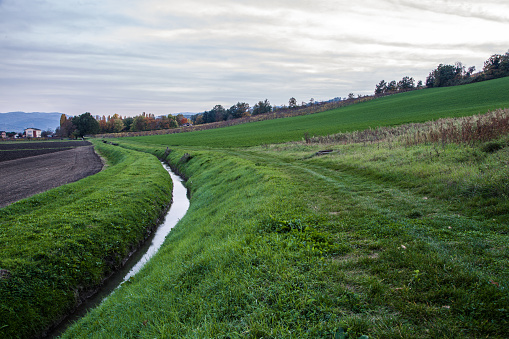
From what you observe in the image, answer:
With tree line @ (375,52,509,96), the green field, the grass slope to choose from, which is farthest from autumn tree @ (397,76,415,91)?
the green field

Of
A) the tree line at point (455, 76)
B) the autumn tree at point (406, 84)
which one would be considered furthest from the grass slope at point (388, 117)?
the autumn tree at point (406, 84)

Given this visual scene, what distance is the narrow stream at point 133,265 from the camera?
7620mm

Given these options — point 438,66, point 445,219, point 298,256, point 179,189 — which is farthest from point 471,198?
point 438,66

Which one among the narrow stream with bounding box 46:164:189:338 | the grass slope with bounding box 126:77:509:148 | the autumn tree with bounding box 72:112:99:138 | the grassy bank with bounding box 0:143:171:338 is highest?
the autumn tree with bounding box 72:112:99:138

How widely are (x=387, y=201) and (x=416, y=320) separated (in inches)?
209

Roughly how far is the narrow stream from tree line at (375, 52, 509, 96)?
343ft

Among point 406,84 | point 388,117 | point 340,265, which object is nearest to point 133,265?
point 340,265

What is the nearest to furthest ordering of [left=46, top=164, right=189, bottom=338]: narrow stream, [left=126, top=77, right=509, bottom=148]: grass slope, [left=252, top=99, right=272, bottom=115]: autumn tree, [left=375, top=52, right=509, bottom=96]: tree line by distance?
[left=46, top=164, right=189, bottom=338]: narrow stream, [left=126, top=77, right=509, bottom=148]: grass slope, [left=375, top=52, right=509, bottom=96]: tree line, [left=252, top=99, right=272, bottom=115]: autumn tree

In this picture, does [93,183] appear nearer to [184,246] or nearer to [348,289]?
[184,246]

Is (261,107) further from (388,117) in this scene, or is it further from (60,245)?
(60,245)

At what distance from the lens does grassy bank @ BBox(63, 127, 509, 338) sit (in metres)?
3.60

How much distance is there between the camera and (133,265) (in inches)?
411

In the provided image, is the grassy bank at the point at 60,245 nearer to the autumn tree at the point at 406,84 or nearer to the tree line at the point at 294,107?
the tree line at the point at 294,107

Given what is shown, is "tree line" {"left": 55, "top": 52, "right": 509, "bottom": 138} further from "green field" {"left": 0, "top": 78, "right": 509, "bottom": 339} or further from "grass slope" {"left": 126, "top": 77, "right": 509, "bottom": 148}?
"green field" {"left": 0, "top": 78, "right": 509, "bottom": 339}
